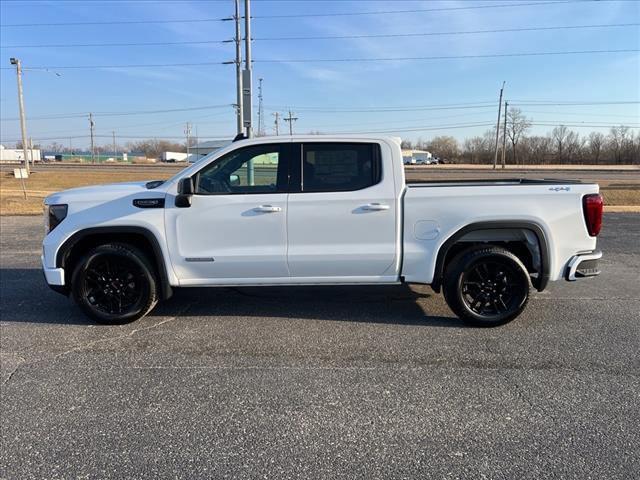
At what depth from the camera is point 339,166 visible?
16.4 ft

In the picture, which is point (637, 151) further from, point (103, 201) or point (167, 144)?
point (167, 144)

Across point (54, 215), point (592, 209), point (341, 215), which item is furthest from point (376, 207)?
point (54, 215)

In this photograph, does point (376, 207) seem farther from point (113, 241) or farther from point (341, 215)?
point (113, 241)

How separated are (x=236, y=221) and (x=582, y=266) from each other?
3.53m

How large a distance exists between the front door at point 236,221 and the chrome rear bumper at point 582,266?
2.87 metres

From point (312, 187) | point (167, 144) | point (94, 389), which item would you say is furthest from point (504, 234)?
point (167, 144)

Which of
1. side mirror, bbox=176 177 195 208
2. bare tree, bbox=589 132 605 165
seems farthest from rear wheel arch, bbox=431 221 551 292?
bare tree, bbox=589 132 605 165

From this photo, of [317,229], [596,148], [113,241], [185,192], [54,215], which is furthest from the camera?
[596,148]

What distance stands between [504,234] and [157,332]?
3706 mm

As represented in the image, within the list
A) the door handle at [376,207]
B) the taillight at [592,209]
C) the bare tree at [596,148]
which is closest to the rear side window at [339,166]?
the door handle at [376,207]

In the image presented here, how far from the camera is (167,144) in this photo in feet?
552

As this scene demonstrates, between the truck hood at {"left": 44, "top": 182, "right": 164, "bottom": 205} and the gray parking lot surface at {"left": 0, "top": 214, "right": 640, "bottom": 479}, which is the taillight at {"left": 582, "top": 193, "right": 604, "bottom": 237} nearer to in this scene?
the gray parking lot surface at {"left": 0, "top": 214, "right": 640, "bottom": 479}

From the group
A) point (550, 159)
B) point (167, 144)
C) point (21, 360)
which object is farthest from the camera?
point (167, 144)

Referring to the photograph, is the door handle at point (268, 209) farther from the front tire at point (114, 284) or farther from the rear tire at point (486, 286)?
the rear tire at point (486, 286)
